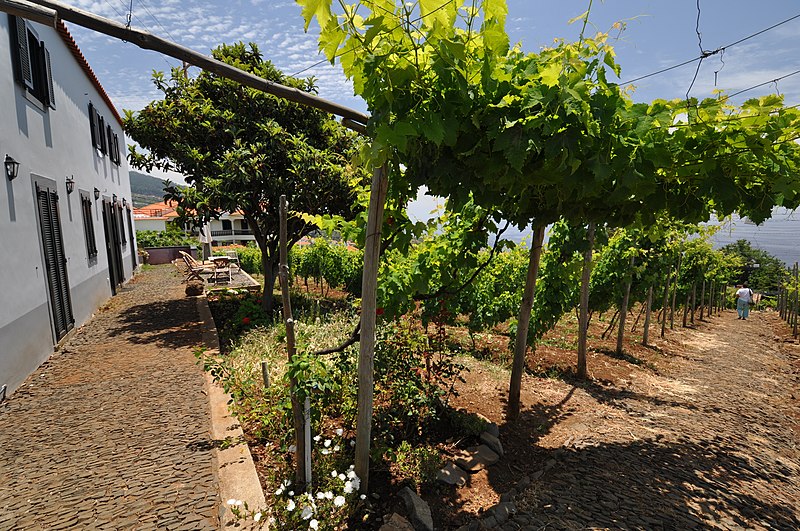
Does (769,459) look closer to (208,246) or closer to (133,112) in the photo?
(133,112)

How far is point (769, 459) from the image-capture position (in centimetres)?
353

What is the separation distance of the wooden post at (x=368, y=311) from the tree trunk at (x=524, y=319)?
6.36 feet

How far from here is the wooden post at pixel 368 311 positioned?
241cm

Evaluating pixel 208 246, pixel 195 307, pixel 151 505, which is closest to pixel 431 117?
pixel 151 505

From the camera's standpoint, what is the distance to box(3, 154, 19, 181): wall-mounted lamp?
4.86 meters

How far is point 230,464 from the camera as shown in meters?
3.05

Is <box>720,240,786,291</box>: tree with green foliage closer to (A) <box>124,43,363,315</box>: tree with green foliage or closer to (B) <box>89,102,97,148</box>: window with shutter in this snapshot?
(A) <box>124,43,363,315</box>: tree with green foliage

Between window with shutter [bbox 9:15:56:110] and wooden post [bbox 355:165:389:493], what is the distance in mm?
6431

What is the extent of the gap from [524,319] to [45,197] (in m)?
7.62

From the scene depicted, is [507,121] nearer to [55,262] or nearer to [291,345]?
[291,345]

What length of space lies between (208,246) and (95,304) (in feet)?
31.5

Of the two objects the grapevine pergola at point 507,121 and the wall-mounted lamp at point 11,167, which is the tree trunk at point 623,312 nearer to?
the grapevine pergola at point 507,121

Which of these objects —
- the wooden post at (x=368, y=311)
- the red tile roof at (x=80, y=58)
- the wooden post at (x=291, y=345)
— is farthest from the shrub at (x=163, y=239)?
the wooden post at (x=368, y=311)

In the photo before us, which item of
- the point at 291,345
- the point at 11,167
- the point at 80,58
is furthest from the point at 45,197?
the point at 291,345
